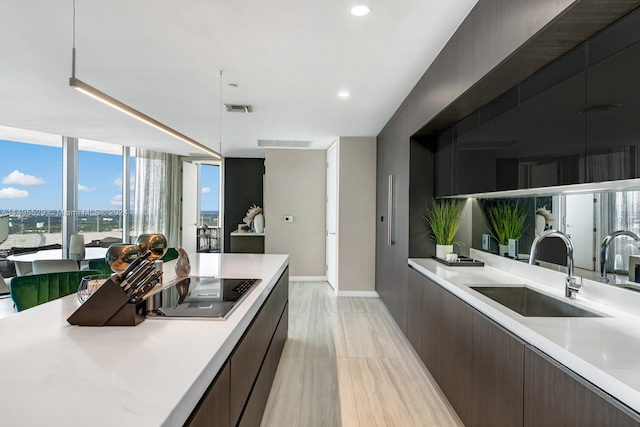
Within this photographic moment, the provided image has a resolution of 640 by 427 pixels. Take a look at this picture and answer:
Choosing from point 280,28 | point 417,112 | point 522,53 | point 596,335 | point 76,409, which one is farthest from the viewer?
point 417,112

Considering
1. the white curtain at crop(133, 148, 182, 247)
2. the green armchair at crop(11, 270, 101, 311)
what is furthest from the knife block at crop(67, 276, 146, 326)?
the white curtain at crop(133, 148, 182, 247)

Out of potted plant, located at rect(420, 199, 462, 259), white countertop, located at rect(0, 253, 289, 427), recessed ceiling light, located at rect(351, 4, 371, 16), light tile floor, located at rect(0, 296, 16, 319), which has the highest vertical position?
recessed ceiling light, located at rect(351, 4, 371, 16)

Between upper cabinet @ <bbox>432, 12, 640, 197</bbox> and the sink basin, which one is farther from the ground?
upper cabinet @ <bbox>432, 12, 640, 197</bbox>

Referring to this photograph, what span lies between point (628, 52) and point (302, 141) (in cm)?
491

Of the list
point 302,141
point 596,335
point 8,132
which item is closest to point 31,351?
point 596,335

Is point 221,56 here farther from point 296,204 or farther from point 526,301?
point 296,204

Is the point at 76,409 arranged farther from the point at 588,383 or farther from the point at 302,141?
the point at 302,141

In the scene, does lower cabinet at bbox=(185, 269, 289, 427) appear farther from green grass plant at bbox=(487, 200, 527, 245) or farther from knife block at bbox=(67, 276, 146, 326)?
green grass plant at bbox=(487, 200, 527, 245)

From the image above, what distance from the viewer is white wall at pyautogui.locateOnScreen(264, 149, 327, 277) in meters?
6.57

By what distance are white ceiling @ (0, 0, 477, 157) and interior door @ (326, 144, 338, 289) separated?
1.34 meters

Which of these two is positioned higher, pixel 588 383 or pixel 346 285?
pixel 588 383

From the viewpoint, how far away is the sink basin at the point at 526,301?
74.9 inches

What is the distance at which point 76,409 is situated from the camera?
2.40 ft

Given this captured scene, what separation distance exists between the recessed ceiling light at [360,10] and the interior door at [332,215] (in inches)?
141
